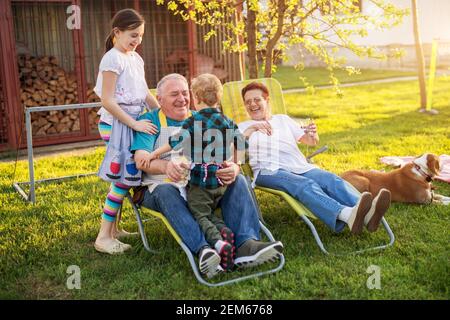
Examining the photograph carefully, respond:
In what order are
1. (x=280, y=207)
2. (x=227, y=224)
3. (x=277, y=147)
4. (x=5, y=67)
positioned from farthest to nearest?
1. (x=5, y=67)
2. (x=280, y=207)
3. (x=277, y=147)
4. (x=227, y=224)

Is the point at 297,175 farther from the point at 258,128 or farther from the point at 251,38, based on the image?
the point at 251,38

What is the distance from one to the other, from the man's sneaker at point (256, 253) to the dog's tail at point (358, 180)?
1378 mm

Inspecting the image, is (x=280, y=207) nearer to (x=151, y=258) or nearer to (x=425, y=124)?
(x=151, y=258)

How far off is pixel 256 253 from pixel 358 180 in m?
1.54

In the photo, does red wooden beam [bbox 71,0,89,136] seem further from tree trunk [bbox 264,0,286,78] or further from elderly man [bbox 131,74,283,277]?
elderly man [bbox 131,74,283,277]

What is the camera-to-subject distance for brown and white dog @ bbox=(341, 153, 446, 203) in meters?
4.43

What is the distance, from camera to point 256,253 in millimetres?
3287

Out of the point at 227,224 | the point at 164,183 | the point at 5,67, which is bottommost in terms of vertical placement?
the point at 227,224

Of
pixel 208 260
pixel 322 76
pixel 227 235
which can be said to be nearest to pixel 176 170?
pixel 227 235

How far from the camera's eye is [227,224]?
11.6 ft
